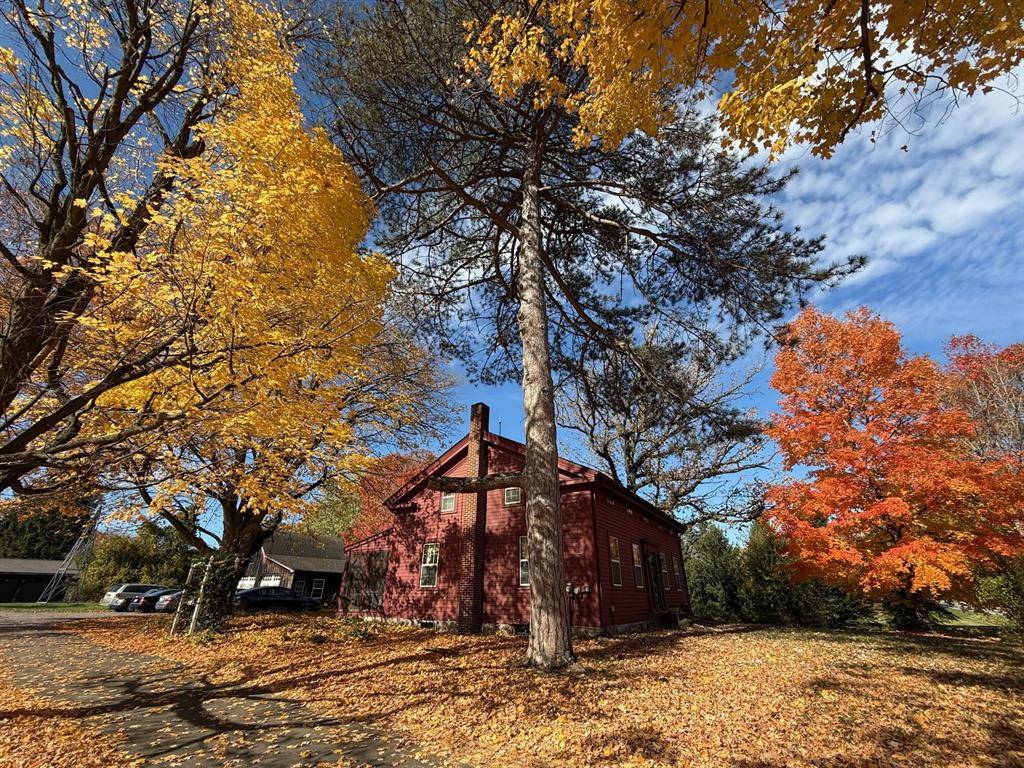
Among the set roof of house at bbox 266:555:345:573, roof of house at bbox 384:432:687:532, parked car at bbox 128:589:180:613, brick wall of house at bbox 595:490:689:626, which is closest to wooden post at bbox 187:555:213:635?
roof of house at bbox 384:432:687:532

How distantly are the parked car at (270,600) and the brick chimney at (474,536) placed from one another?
1367 centimetres

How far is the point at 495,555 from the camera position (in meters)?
15.5

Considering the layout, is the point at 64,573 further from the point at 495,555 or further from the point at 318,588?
the point at 495,555

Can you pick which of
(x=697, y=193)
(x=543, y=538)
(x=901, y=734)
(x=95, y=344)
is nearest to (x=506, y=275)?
(x=697, y=193)

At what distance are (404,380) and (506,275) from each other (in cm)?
473

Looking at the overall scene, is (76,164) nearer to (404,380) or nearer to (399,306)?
(399,306)

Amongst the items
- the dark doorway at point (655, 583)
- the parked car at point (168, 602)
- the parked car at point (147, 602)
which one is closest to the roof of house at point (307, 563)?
the parked car at point (147, 602)

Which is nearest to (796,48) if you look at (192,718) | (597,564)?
(192,718)

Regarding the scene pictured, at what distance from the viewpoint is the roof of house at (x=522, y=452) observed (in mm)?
14305

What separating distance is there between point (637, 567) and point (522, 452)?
21.1 ft

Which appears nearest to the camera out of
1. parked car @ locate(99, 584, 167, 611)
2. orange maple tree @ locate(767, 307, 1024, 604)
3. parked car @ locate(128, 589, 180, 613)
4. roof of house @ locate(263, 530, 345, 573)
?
orange maple tree @ locate(767, 307, 1024, 604)

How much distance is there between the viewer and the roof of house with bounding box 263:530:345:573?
3431 centimetres

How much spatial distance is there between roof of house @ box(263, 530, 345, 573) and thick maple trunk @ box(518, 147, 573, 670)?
29.7 meters

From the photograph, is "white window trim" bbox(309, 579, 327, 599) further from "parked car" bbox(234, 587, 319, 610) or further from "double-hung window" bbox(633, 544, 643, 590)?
"double-hung window" bbox(633, 544, 643, 590)
